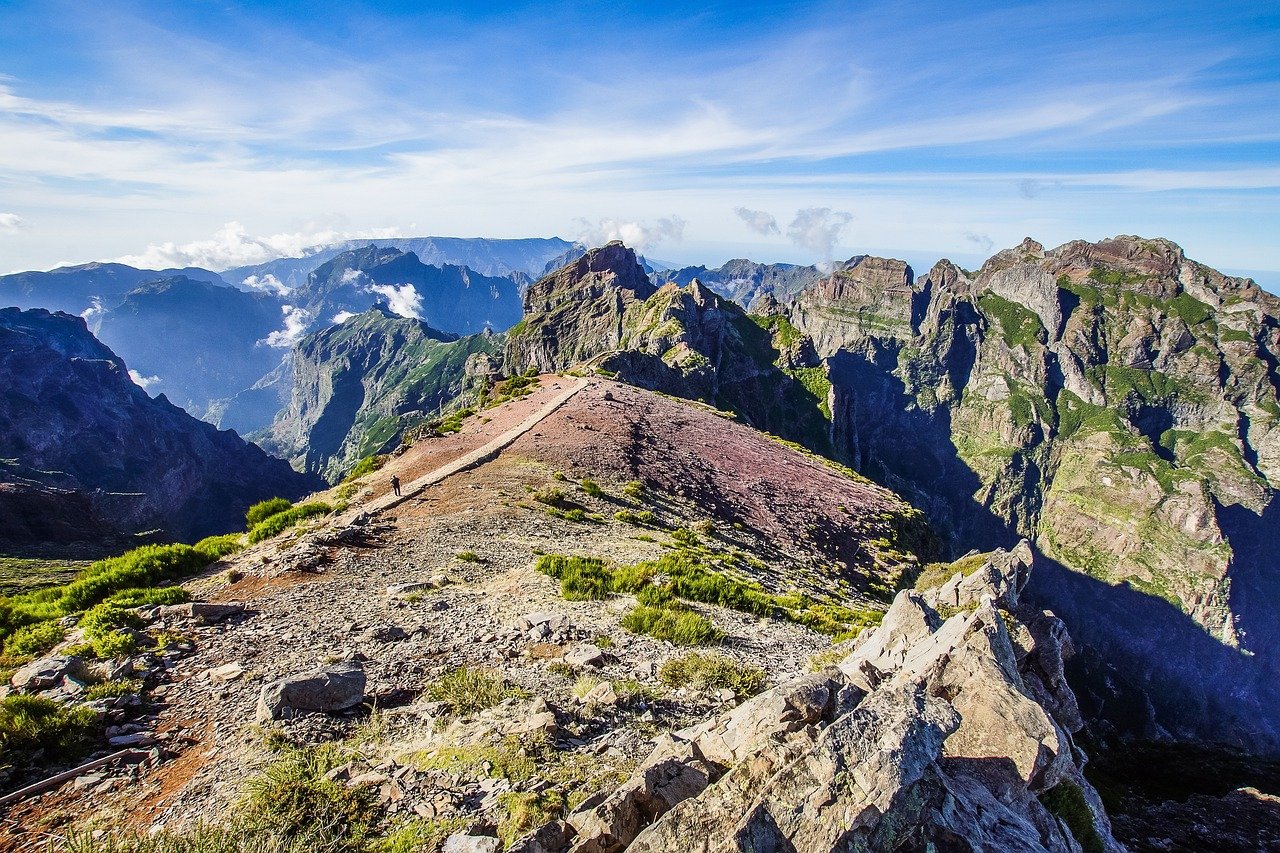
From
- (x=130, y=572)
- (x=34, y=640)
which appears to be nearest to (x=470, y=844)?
(x=34, y=640)

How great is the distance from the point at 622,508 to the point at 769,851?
2320 centimetres

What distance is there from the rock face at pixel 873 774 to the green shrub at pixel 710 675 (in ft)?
8.33

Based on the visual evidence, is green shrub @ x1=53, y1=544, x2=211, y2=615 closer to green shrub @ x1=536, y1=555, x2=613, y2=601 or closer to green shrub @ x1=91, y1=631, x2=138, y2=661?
green shrub @ x1=91, y1=631, x2=138, y2=661

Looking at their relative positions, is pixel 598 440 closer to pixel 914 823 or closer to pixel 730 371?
pixel 914 823

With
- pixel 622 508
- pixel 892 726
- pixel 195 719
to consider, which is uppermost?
pixel 892 726

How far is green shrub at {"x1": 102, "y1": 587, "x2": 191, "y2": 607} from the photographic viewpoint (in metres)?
14.9

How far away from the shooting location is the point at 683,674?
1361cm

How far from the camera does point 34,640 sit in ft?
42.3

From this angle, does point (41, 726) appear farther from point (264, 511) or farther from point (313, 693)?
point (264, 511)

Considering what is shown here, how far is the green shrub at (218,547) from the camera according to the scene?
20.4 metres

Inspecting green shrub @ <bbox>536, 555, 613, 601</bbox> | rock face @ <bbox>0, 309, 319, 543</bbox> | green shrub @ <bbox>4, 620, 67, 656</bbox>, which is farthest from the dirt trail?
rock face @ <bbox>0, 309, 319, 543</bbox>

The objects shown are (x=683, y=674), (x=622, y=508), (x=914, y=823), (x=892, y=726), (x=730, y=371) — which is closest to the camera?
(x=914, y=823)

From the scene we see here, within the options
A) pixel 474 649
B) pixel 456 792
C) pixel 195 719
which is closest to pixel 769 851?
pixel 456 792

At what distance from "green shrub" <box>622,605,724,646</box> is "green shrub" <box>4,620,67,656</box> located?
1363 centimetres
